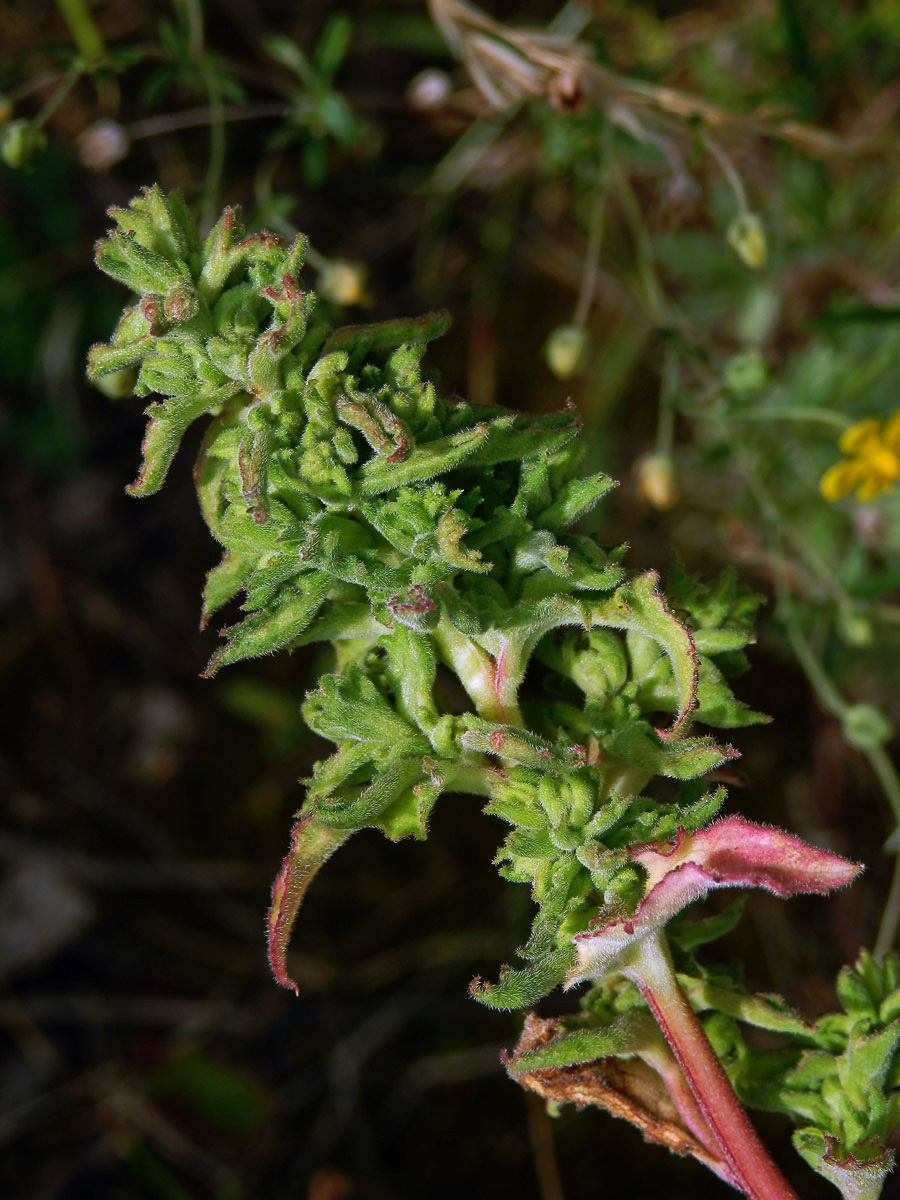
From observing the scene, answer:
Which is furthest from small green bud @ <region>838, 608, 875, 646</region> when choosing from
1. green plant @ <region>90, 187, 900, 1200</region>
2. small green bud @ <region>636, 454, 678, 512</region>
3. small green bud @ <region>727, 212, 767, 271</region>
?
green plant @ <region>90, 187, 900, 1200</region>

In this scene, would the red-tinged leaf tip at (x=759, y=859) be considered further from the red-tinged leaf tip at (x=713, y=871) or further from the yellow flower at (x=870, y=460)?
the yellow flower at (x=870, y=460)

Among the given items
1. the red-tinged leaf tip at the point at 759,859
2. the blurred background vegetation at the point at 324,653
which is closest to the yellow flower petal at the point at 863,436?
the blurred background vegetation at the point at 324,653

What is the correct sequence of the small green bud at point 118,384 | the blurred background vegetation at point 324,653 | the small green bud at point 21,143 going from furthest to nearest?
the blurred background vegetation at point 324,653, the small green bud at point 21,143, the small green bud at point 118,384

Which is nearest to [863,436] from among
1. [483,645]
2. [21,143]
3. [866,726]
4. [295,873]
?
[866,726]

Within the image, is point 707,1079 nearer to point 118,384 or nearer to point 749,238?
point 118,384

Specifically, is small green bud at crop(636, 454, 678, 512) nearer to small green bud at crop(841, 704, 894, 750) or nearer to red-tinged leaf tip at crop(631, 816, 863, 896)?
small green bud at crop(841, 704, 894, 750)
